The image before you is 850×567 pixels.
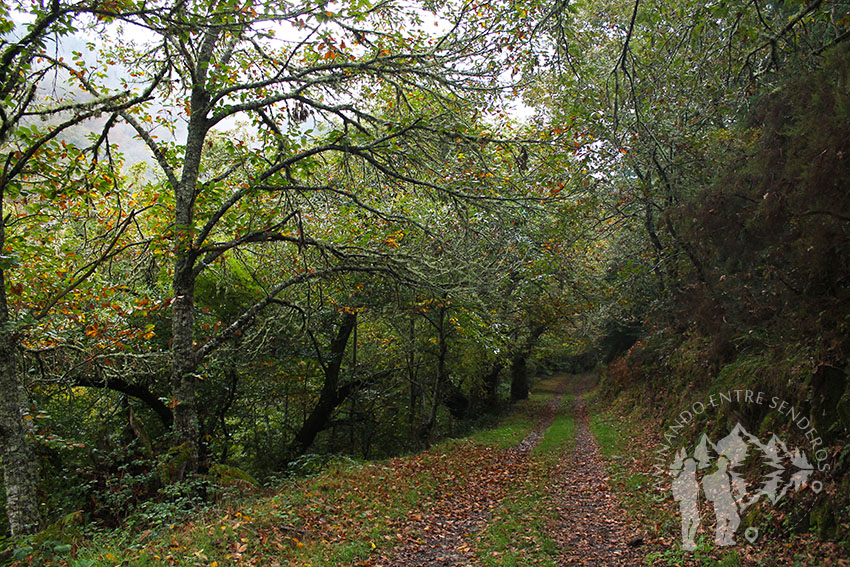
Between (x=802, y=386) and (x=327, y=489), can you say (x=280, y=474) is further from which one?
(x=802, y=386)

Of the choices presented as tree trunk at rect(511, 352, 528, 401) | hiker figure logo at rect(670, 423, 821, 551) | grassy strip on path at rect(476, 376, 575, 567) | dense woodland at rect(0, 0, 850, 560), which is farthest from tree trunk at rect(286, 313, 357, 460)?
tree trunk at rect(511, 352, 528, 401)

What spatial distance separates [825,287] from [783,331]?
1.16 meters

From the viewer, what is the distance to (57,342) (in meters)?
7.88

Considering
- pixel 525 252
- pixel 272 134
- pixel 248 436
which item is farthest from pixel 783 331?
pixel 248 436

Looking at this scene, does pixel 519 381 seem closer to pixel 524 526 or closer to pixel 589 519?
pixel 589 519

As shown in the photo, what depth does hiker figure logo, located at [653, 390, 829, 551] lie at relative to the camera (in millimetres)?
5430

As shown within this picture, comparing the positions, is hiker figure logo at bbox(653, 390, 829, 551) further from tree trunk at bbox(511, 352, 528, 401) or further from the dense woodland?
tree trunk at bbox(511, 352, 528, 401)

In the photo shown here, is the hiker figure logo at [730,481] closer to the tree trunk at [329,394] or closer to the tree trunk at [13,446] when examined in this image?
the tree trunk at [13,446]

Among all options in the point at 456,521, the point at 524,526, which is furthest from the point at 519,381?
the point at 524,526

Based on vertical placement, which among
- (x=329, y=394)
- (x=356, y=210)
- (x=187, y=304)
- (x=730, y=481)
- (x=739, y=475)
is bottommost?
(x=730, y=481)

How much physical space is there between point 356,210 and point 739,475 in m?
7.73

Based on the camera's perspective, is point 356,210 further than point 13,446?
Yes

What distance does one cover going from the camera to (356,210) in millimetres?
9883

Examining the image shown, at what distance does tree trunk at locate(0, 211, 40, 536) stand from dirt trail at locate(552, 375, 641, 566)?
21.5 feet
